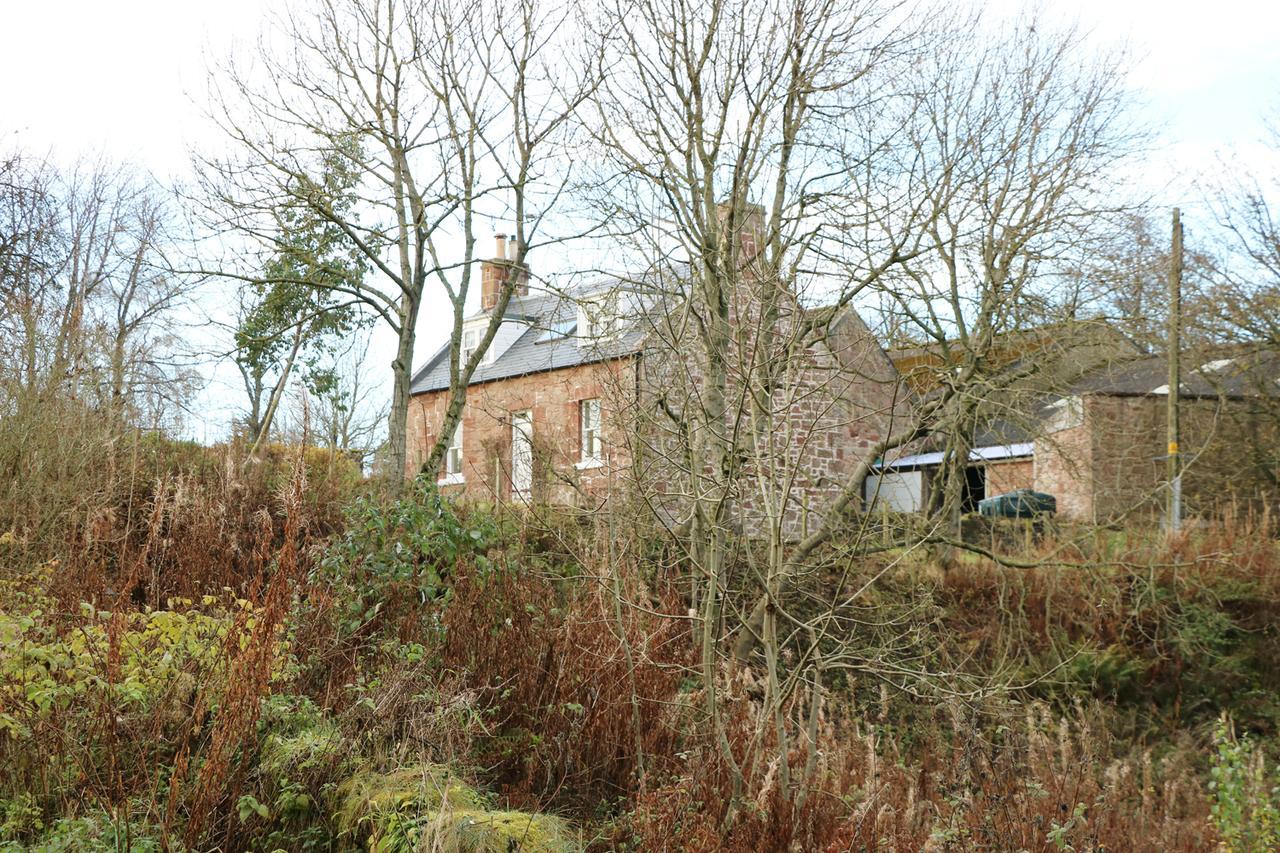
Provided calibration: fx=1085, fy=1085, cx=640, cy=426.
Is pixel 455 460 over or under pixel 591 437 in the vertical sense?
over

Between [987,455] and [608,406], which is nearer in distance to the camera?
[608,406]

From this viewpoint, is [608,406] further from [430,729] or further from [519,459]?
[519,459]

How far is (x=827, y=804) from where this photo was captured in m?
4.89

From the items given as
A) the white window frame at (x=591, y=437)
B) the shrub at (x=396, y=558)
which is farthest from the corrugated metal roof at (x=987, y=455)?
the shrub at (x=396, y=558)

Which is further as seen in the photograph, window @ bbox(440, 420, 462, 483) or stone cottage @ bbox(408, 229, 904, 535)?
window @ bbox(440, 420, 462, 483)

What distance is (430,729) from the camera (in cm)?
503

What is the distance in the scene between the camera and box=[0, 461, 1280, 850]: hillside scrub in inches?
→ 176

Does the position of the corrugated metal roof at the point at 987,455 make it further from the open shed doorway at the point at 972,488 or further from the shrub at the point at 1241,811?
the shrub at the point at 1241,811

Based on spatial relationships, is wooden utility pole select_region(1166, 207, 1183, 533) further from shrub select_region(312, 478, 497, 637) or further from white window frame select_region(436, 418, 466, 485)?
white window frame select_region(436, 418, 466, 485)

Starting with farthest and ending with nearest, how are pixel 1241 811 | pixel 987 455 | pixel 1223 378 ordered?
pixel 1223 378 → pixel 987 455 → pixel 1241 811

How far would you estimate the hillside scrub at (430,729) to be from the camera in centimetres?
448

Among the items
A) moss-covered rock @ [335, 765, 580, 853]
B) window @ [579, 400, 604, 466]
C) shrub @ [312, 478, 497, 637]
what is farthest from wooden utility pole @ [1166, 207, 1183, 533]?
moss-covered rock @ [335, 765, 580, 853]

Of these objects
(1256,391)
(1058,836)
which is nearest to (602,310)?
(1058,836)

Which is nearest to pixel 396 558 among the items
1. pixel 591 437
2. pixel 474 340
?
pixel 591 437
